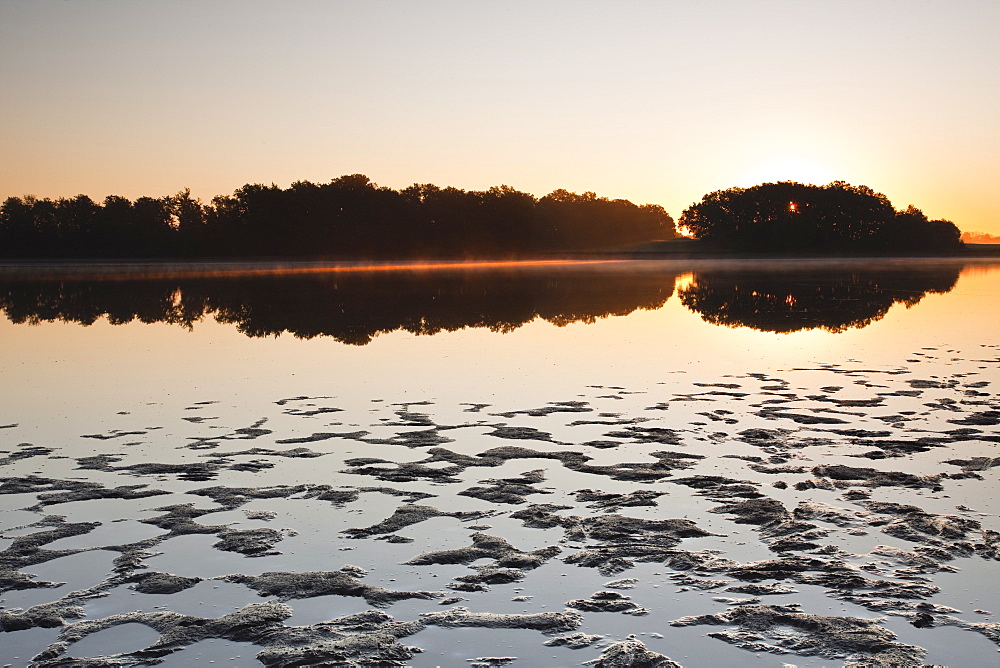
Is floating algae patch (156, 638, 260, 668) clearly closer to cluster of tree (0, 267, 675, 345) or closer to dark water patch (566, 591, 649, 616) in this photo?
dark water patch (566, 591, 649, 616)

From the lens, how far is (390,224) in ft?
494

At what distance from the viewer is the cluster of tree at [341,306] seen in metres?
24.4

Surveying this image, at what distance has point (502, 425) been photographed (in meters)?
11.2

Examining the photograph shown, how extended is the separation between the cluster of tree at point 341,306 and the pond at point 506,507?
636cm

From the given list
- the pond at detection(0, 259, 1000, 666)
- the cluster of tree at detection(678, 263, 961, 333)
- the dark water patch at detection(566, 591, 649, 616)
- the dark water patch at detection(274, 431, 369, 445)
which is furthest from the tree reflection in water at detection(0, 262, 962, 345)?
the dark water patch at detection(566, 591, 649, 616)

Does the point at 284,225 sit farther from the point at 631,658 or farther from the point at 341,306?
the point at 631,658

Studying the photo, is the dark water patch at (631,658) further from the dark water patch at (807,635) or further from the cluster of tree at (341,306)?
the cluster of tree at (341,306)

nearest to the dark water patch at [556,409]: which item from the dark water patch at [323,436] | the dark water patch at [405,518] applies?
the dark water patch at [323,436]

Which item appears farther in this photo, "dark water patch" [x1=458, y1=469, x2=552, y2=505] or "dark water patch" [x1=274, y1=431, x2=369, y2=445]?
"dark water patch" [x1=274, y1=431, x2=369, y2=445]

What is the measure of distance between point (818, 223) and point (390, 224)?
79.1 m

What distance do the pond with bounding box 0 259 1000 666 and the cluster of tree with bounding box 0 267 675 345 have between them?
20.9 feet

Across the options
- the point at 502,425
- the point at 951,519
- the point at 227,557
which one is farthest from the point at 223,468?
the point at 951,519

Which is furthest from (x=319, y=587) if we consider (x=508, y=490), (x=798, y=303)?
(x=798, y=303)

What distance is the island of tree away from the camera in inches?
5600
